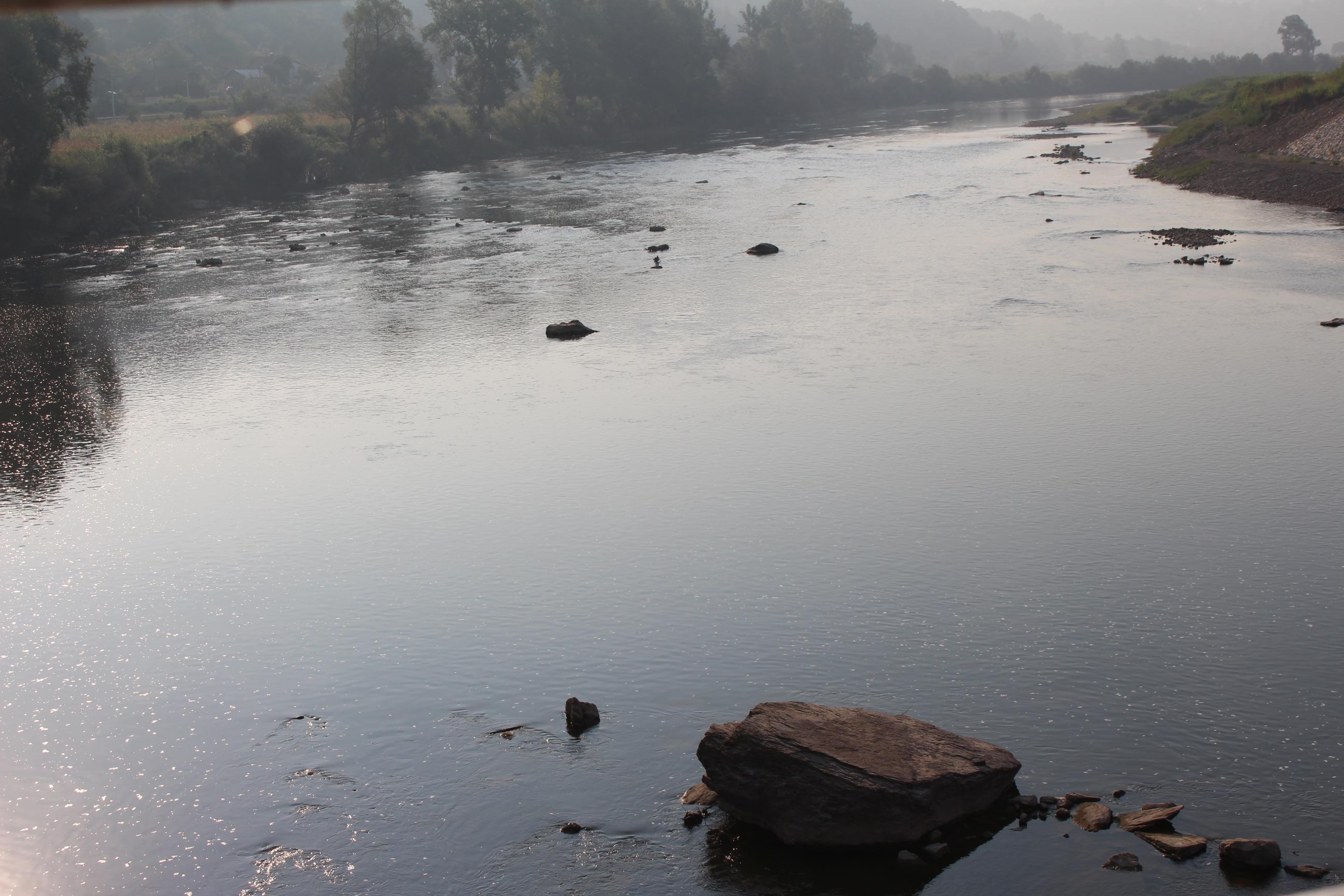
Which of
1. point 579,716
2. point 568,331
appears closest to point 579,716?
point 579,716

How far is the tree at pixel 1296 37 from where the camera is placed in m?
124

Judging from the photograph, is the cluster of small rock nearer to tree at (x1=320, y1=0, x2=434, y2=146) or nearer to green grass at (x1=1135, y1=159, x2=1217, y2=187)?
green grass at (x1=1135, y1=159, x2=1217, y2=187)

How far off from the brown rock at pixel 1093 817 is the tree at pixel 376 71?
200 feet

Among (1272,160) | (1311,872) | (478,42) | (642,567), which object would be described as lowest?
(1311,872)

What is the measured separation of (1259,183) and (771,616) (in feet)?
110

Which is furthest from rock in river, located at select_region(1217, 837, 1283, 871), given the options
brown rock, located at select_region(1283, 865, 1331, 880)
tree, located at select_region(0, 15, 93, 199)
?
tree, located at select_region(0, 15, 93, 199)

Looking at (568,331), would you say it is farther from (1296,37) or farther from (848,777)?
(1296,37)

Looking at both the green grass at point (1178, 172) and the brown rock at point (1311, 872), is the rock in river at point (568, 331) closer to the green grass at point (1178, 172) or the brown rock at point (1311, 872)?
the brown rock at point (1311, 872)

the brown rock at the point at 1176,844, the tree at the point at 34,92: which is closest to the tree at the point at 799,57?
the tree at the point at 34,92

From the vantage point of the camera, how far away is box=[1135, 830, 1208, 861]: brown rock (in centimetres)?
732

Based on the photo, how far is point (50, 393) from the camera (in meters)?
20.8

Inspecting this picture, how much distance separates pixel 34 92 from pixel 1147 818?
134 feet

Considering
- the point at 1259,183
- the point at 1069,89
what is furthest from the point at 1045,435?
the point at 1069,89

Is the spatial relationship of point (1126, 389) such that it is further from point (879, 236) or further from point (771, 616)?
point (879, 236)
